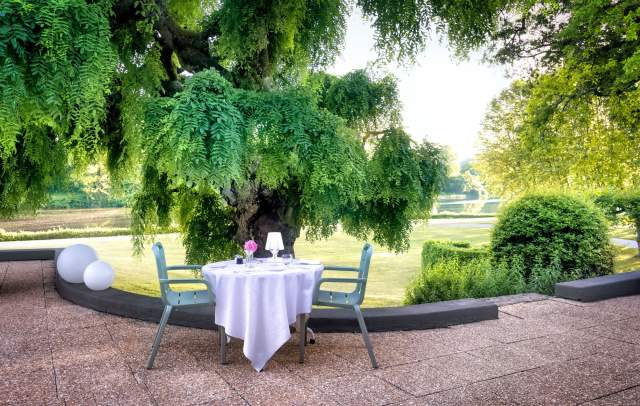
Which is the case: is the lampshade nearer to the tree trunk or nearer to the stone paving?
the stone paving

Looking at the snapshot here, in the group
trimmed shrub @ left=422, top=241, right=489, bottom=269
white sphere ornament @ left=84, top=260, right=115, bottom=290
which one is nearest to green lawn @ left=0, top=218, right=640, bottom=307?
trimmed shrub @ left=422, top=241, right=489, bottom=269

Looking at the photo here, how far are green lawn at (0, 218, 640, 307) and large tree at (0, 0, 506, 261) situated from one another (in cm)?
118

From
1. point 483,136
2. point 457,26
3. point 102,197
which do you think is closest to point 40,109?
point 457,26

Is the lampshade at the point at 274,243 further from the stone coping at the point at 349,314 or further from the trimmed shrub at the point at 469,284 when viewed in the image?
the trimmed shrub at the point at 469,284

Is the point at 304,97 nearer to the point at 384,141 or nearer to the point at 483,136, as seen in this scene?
the point at 384,141

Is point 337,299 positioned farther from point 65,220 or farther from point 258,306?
point 65,220

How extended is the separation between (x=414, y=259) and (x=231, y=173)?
55.6 ft

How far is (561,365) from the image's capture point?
12.4ft

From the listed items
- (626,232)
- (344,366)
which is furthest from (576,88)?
(626,232)

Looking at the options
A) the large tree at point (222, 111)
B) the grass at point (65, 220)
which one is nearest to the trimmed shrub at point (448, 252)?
the large tree at point (222, 111)

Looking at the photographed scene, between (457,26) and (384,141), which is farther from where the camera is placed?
(384,141)

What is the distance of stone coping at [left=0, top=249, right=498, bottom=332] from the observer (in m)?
4.73

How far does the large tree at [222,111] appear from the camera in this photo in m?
3.25

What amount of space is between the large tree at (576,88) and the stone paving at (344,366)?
17.6 feet
